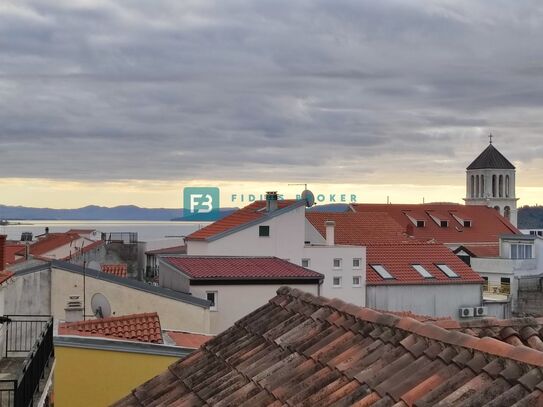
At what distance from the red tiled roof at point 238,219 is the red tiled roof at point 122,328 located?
28306 millimetres

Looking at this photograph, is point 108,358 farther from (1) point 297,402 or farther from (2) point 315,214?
(2) point 315,214

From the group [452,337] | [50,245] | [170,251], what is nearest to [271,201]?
[170,251]

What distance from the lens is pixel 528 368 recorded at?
5027mm

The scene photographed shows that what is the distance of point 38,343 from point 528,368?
958cm

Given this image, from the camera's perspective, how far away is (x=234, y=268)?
41406mm

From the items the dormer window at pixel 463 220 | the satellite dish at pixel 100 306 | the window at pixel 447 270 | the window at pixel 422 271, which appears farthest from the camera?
the dormer window at pixel 463 220

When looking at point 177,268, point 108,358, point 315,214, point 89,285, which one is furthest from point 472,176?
point 108,358

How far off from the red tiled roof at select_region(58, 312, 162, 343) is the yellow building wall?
6.07 ft

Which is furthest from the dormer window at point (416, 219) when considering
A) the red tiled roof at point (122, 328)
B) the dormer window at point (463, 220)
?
the red tiled roof at point (122, 328)

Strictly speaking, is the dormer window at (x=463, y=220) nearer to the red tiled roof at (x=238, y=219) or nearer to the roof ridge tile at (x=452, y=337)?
the red tiled roof at (x=238, y=219)

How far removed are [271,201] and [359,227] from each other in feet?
59.0

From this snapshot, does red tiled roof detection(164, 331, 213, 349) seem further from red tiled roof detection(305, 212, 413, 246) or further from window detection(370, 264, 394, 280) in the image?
red tiled roof detection(305, 212, 413, 246)

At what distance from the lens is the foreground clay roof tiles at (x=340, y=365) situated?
5219 mm

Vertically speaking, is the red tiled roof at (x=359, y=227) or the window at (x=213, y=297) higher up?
the red tiled roof at (x=359, y=227)
